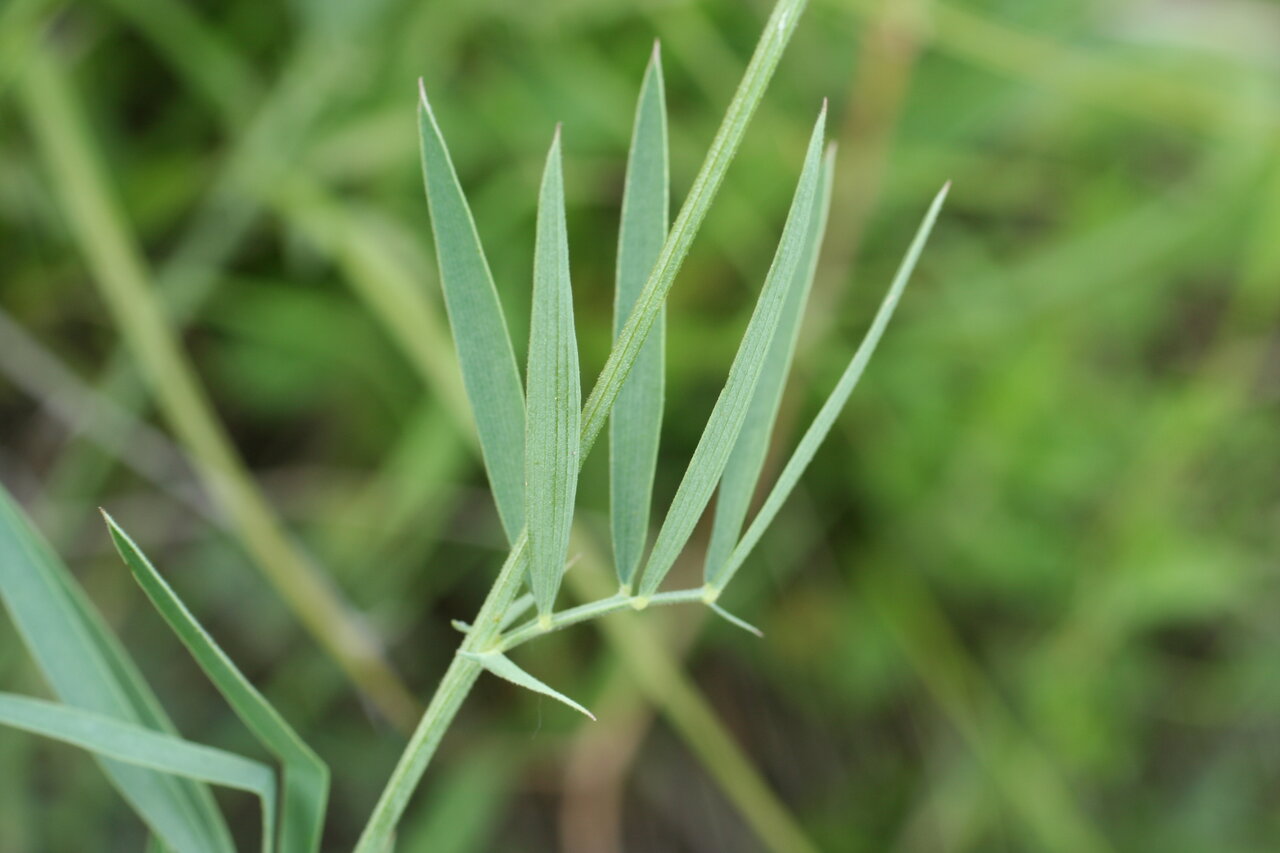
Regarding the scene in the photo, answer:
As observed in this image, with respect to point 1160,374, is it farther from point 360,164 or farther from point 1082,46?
point 360,164

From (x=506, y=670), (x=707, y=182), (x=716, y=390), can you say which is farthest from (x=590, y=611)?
(x=716, y=390)

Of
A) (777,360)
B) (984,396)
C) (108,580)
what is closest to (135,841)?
(108,580)

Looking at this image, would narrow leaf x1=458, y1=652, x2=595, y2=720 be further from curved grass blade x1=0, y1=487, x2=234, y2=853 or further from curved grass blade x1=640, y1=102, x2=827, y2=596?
curved grass blade x1=0, y1=487, x2=234, y2=853

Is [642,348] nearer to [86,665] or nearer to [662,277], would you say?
[662,277]

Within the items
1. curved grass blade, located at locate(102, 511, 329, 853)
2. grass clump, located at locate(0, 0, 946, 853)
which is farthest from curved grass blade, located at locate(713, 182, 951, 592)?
curved grass blade, located at locate(102, 511, 329, 853)

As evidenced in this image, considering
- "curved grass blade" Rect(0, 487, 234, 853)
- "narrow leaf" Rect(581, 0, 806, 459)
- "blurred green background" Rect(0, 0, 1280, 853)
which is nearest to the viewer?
"narrow leaf" Rect(581, 0, 806, 459)

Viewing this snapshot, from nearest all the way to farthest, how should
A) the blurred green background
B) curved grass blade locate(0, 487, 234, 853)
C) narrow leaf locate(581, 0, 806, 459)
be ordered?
narrow leaf locate(581, 0, 806, 459), curved grass blade locate(0, 487, 234, 853), the blurred green background
